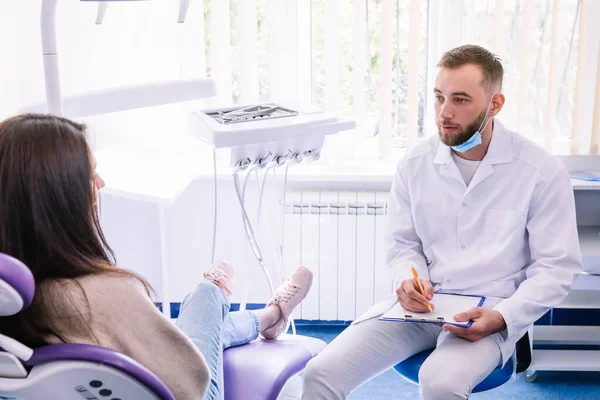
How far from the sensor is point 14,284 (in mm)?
952

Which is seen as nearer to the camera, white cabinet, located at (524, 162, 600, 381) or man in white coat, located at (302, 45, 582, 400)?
man in white coat, located at (302, 45, 582, 400)

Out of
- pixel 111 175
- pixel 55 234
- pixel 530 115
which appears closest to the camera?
pixel 55 234

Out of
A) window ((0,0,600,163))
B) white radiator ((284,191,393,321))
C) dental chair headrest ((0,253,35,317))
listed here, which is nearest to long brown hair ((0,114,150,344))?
dental chair headrest ((0,253,35,317))

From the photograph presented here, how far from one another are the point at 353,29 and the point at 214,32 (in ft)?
1.82

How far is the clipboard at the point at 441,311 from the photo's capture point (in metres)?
1.80

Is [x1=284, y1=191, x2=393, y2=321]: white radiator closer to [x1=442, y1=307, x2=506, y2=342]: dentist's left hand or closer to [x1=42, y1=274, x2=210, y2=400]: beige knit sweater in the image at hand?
[x1=442, y1=307, x2=506, y2=342]: dentist's left hand

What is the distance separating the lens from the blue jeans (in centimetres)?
162

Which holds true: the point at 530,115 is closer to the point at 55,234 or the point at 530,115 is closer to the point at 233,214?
the point at 233,214

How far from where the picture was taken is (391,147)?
3152mm

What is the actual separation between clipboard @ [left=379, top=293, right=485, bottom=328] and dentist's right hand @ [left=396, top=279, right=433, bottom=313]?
0.05 ft

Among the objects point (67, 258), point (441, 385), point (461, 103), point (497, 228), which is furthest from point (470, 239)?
point (67, 258)

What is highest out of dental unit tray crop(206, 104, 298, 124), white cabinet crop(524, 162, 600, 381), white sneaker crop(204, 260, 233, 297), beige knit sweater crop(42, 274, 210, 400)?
dental unit tray crop(206, 104, 298, 124)

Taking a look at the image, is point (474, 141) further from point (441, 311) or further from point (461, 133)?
point (441, 311)

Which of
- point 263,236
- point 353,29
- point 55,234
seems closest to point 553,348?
point 263,236
